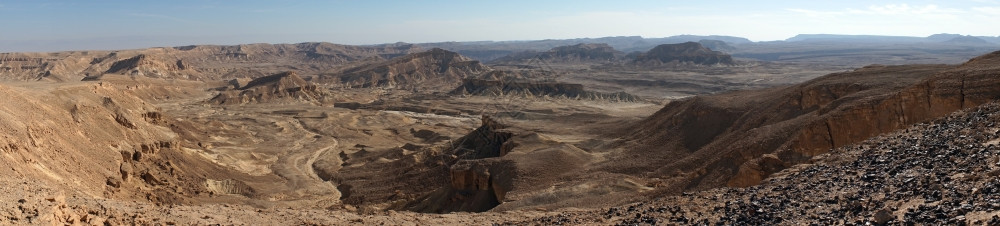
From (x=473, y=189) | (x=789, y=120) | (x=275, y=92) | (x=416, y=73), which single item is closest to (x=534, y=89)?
(x=275, y=92)

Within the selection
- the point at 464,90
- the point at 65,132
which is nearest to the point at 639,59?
the point at 464,90

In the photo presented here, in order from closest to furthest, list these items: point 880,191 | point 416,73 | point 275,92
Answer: point 880,191, point 275,92, point 416,73

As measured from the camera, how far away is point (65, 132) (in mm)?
36250

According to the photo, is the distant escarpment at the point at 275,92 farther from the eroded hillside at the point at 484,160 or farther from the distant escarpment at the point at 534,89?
the distant escarpment at the point at 534,89

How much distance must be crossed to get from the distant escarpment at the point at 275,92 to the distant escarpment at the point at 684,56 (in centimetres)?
10742

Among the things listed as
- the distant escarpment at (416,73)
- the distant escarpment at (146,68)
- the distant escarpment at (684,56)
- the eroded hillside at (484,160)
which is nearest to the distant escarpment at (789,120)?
the eroded hillside at (484,160)

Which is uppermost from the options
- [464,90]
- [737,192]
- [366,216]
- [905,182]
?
[905,182]

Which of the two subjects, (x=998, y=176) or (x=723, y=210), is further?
(x=723, y=210)

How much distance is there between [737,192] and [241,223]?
42.6ft

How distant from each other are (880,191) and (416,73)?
483ft

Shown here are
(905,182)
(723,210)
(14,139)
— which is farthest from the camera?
(14,139)

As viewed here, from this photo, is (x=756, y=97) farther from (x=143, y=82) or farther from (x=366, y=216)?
(x=143, y=82)

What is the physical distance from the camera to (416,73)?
514ft

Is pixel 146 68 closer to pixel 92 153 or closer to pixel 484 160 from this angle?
pixel 92 153
